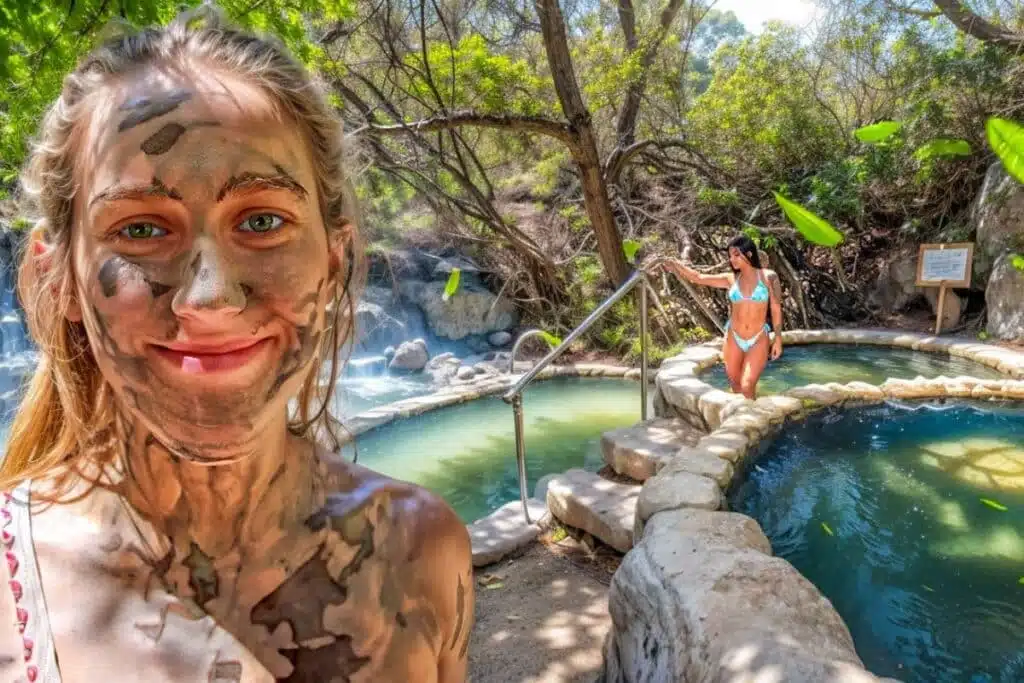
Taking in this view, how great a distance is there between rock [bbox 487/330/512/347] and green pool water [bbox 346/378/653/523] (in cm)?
347

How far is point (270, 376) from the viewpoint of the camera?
721mm

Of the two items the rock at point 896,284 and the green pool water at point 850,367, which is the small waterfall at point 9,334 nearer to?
the green pool water at point 850,367

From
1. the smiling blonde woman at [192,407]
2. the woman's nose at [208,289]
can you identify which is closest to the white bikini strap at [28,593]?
the smiling blonde woman at [192,407]

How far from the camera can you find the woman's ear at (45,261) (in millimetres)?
779

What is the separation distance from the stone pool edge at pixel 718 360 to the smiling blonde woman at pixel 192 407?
162 inches

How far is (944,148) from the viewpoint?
8758 mm

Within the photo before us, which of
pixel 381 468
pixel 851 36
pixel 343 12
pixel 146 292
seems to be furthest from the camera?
pixel 851 36

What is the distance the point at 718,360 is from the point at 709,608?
18.5 ft

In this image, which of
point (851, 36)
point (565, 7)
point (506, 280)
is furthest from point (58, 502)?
point (851, 36)

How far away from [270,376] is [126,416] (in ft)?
0.75

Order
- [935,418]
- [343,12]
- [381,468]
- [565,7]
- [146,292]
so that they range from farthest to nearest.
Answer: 1. [565,7]
2. [381,468]
3. [935,418]
4. [343,12]
5. [146,292]

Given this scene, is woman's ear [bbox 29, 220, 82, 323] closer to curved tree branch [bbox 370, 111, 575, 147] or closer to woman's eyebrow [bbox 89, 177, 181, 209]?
woman's eyebrow [bbox 89, 177, 181, 209]

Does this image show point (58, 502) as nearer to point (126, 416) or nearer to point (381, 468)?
point (126, 416)

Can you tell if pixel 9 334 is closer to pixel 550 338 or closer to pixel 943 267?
pixel 550 338
